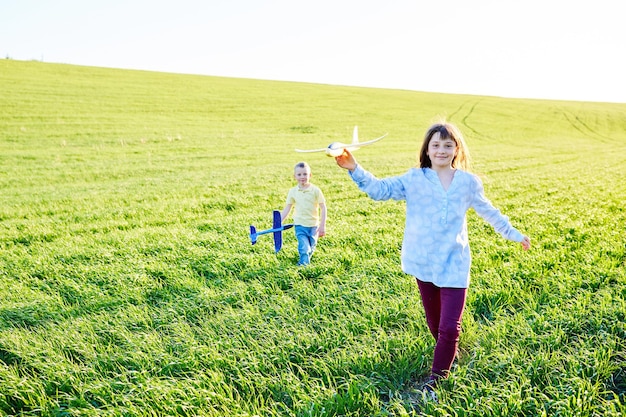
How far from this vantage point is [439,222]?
362 cm

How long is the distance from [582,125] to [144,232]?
174 ft

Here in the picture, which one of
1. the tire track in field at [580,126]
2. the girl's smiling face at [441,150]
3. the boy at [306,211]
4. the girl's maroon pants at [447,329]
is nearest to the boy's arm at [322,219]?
the boy at [306,211]

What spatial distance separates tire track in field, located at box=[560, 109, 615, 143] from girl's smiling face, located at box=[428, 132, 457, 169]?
44.8m

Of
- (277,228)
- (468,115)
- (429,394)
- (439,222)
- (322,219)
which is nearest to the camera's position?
(429,394)

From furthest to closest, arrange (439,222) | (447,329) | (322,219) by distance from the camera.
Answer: (322,219)
(439,222)
(447,329)

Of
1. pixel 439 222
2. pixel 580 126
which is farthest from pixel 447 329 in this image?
pixel 580 126

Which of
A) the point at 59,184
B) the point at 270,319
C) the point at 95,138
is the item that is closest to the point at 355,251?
the point at 270,319

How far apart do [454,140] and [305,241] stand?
303 centimetres

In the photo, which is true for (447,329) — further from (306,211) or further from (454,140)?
(306,211)

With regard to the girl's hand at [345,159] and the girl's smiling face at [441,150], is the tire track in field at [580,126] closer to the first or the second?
the girl's smiling face at [441,150]

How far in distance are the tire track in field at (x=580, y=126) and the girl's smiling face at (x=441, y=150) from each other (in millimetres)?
44769

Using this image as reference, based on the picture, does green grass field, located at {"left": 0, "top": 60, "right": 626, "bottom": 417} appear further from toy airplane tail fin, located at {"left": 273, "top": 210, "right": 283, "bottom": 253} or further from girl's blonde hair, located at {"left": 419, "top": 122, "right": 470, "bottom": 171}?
girl's blonde hair, located at {"left": 419, "top": 122, "right": 470, "bottom": 171}

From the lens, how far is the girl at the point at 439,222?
3527mm

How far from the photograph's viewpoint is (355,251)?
6742 millimetres
